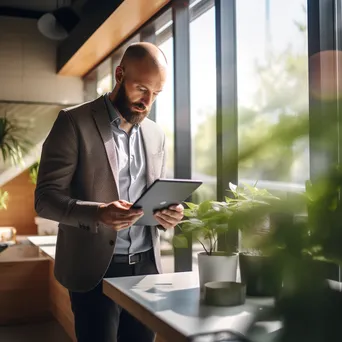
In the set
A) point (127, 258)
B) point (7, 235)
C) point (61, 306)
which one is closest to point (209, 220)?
point (127, 258)

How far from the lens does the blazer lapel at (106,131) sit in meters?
1.84

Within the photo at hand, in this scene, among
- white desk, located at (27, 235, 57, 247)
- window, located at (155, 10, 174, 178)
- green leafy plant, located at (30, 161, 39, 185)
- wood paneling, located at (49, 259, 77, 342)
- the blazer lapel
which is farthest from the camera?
green leafy plant, located at (30, 161, 39, 185)

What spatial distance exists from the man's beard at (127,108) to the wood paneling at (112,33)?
1717 mm

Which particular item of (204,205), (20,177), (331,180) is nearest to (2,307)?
(20,177)

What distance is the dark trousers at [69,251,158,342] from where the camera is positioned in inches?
69.7

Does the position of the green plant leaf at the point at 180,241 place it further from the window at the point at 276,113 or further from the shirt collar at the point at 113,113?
the window at the point at 276,113

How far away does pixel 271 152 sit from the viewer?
0.94ft

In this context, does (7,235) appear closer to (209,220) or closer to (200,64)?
(200,64)

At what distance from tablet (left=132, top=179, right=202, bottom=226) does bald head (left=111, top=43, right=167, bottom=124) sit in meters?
0.41

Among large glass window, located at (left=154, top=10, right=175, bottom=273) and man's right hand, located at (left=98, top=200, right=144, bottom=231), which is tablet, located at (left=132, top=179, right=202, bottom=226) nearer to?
man's right hand, located at (left=98, top=200, right=144, bottom=231)

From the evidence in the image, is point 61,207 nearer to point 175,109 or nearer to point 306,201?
point 306,201

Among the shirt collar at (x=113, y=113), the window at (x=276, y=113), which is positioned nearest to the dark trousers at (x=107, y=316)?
the shirt collar at (x=113, y=113)

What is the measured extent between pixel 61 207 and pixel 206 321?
767 mm

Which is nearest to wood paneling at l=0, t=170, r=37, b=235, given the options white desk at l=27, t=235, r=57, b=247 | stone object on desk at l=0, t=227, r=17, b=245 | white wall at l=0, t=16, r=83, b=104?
stone object on desk at l=0, t=227, r=17, b=245
